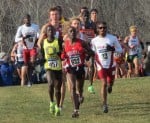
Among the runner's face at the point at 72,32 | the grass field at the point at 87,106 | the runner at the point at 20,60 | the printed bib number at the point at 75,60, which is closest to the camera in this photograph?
the grass field at the point at 87,106

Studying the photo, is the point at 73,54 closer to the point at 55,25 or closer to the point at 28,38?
the point at 55,25

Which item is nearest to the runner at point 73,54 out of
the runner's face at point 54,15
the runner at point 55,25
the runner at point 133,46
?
the runner at point 55,25

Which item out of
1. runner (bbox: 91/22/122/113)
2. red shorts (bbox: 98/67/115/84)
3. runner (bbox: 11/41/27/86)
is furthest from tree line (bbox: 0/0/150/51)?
red shorts (bbox: 98/67/115/84)

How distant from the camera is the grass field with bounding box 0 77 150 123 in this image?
12.8 meters

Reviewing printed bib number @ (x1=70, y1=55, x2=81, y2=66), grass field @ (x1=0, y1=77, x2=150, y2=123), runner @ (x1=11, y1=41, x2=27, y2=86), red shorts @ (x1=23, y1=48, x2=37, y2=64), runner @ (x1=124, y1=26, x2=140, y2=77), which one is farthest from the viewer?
runner @ (x1=124, y1=26, x2=140, y2=77)

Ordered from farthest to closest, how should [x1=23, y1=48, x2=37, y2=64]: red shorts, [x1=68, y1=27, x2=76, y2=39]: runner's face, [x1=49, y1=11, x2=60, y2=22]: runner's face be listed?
[x1=23, y1=48, x2=37, y2=64]: red shorts → [x1=49, y1=11, x2=60, y2=22]: runner's face → [x1=68, y1=27, x2=76, y2=39]: runner's face

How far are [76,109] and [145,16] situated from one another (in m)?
31.1

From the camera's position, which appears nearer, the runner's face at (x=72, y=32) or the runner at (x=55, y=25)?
the runner's face at (x=72, y=32)

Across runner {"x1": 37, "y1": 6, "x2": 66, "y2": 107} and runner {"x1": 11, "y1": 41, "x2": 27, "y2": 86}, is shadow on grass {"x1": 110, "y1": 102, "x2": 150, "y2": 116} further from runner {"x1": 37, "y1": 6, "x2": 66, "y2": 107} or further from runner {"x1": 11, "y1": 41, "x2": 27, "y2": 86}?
runner {"x1": 11, "y1": 41, "x2": 27, "y2": 86}

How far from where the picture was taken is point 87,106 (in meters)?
14.6

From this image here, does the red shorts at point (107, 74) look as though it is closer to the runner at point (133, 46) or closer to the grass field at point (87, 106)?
the grass field at point (87, 106)

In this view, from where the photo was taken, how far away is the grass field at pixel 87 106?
1276cm

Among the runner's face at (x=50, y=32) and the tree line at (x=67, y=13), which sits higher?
the tree line at (x=67, y=13)

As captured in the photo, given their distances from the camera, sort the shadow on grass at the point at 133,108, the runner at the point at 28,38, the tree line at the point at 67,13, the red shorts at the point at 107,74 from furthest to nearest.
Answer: the tree line at the point at 67,13
the runner at the point at 28,38
the red shorts at the point at 107,74
the shadow on grass at the point at 133,108
